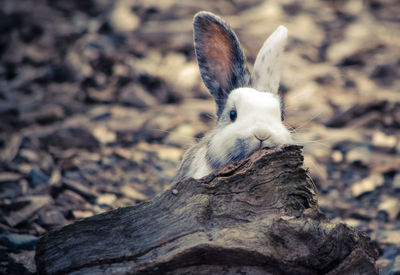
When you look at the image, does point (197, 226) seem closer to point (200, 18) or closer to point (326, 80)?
Result: point (200, 18)

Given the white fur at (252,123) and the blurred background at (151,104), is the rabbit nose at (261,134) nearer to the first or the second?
the white fur at (252,123)

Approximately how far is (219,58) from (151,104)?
8.62 ft

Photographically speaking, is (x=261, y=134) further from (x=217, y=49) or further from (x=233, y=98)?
(x=217, y=49)

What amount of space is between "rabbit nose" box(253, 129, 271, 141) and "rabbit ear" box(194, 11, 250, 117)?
2.77ft

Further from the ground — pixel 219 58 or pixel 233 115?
pixel 219 58

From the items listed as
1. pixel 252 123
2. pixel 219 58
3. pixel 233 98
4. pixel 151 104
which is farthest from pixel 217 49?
pixel 151 104

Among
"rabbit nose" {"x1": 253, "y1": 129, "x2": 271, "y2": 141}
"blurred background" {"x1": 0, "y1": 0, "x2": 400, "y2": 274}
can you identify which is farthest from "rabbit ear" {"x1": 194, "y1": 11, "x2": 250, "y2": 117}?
"rabbit nose" {"x1": 253, "y1": 129, "x2": 271, "y2": 141}

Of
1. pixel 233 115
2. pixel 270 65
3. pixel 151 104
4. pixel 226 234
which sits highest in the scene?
pixel 270 65

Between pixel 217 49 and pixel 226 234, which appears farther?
pixel 217 49

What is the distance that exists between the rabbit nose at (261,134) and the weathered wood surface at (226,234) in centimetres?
24

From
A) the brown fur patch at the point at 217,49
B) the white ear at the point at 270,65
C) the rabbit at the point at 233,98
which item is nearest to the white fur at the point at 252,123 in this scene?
the rabbit at the point at 233,98

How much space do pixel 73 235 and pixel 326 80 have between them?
17.0 ft

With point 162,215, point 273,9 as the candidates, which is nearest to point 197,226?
point 162,215

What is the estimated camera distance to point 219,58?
4281 millimetres
